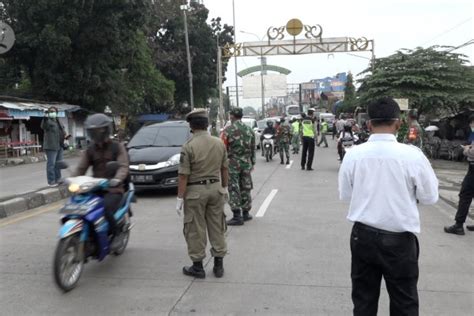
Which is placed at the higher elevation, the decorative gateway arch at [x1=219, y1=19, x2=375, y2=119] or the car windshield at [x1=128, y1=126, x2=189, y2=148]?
the decorative gateway arch at [x1=219, y1=19, x2=375, y2=119]

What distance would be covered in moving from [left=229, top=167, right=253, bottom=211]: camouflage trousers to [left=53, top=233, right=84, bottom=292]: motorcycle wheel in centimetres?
319

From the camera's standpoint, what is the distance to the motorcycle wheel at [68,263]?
15.0ft

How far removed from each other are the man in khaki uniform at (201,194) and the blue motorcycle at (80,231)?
805 mm

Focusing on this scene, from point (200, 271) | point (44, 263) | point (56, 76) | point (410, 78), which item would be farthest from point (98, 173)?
point (56, 76)

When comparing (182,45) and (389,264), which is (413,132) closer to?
(389,264)

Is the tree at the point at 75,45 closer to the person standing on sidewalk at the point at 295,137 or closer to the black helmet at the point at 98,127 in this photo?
the person standing on sidewalk at the point at 295,137

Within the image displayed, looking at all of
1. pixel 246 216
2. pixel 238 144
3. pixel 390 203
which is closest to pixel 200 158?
pixel 390 203

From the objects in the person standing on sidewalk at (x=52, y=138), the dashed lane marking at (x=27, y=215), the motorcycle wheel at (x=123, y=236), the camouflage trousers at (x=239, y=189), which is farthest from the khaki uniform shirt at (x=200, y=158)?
the person standing on sidewalk at (x=52, y=138)

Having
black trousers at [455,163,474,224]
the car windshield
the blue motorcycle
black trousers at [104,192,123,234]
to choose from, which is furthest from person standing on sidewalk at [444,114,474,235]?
the car windshield

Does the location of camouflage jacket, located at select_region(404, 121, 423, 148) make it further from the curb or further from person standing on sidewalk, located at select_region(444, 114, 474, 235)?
the curb

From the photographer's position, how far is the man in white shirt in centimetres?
312

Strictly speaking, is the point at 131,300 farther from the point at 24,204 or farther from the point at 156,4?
the point at 156,4

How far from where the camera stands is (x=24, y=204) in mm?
9180

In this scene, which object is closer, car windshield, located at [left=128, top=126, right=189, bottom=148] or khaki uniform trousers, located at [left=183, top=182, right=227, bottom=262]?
khaki uniform trousers, located at [left=183, top=182, right=227, bottom=262]
